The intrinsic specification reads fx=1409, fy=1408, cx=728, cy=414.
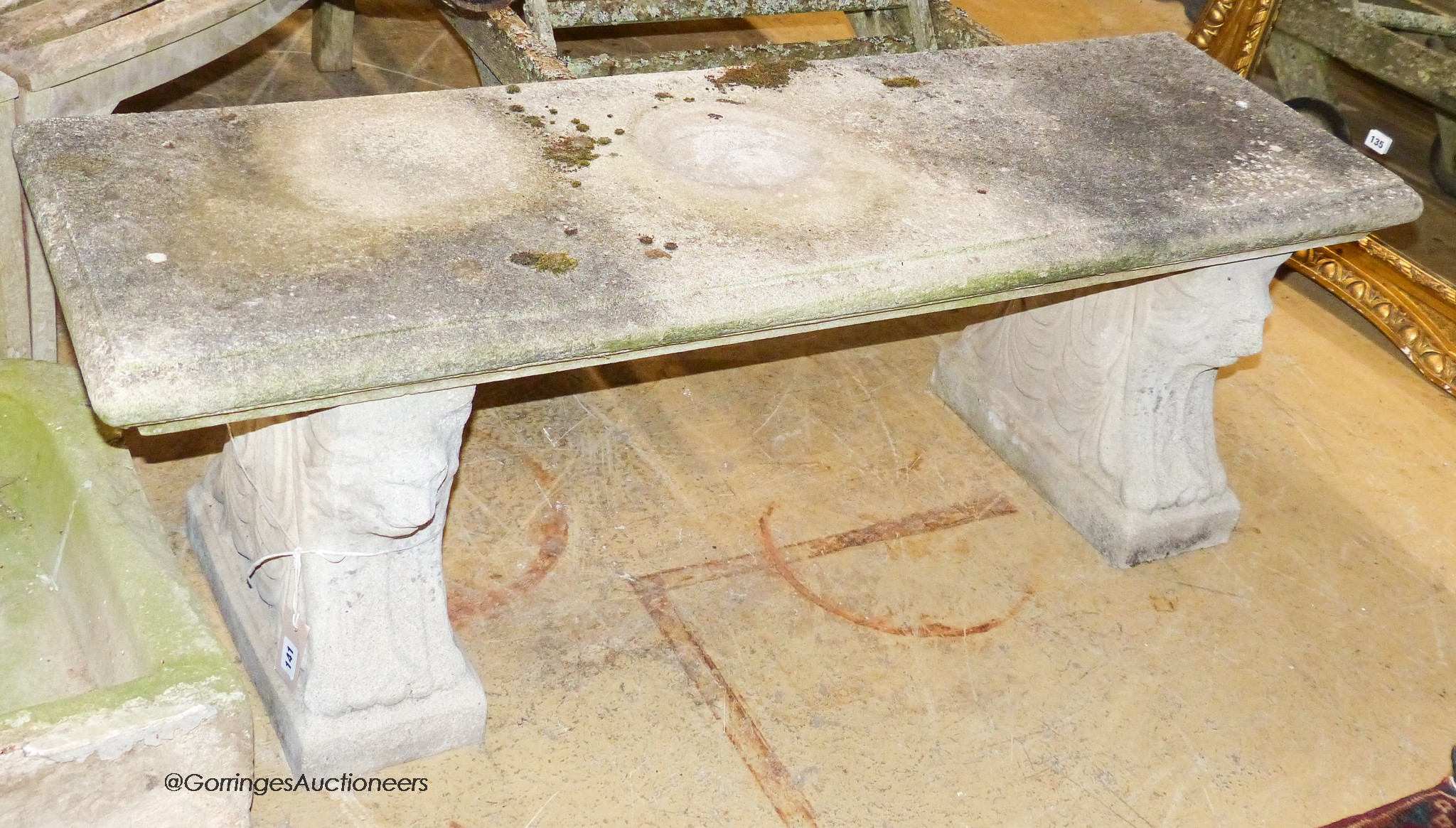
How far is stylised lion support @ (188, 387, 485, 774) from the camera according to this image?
1920 mm

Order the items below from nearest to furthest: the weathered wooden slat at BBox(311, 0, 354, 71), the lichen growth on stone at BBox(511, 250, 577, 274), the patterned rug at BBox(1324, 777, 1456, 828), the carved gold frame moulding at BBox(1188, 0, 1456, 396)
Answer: the lichen growth on stone at BBox(511, 250, 577, 274) → the patterned rug at BBox(1324, 777, 1456, 828) → the carved gold frame moulding at BBox(1188, 0, 1456, 396) → the weathered wooden slat at BBox(311, 0, 354, 71)

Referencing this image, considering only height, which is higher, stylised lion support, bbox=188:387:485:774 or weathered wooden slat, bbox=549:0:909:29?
weathered wooden slat, bbox=549:0:909:29

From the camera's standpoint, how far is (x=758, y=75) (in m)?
2.50

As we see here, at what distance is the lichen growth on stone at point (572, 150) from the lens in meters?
2.15

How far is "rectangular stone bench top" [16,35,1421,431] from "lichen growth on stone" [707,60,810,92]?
3 centimetres

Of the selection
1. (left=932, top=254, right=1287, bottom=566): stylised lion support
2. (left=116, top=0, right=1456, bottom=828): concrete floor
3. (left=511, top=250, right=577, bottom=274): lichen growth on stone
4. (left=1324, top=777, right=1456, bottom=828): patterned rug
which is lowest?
(left=1324, top=777, right=1456, bottom=828): patterned rug

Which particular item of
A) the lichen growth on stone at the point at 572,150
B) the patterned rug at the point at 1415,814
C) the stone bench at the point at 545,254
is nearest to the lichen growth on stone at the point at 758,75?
the stone bench at the point at 545,254

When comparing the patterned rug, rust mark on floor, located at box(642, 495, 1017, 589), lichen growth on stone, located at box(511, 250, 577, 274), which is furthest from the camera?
rust mark on floor, located at box(642, 495, 1017, 589)

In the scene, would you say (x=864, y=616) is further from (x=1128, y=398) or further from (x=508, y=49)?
(x=508, y=49)

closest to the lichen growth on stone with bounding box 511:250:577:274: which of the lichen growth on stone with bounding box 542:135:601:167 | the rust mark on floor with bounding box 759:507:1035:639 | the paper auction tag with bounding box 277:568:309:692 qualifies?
the lichen growth on stone with bounding box 542:135:601:167

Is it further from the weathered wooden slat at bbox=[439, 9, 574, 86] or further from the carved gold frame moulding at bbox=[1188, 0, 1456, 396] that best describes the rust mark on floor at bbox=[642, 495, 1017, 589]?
the carved gold frame moulding at bbox=[1188, 0, 1456, 396]

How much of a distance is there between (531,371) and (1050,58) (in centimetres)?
137

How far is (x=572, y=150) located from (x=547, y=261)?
37cm

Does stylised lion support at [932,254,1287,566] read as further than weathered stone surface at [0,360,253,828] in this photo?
Yes
